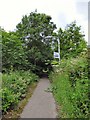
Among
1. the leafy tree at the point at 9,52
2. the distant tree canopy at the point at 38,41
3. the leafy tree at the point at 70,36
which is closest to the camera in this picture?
the leafy tree at the point at 9,52

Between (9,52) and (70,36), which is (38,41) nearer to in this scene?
(70,36)

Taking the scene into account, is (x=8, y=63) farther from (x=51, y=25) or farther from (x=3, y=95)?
(x=51, y=25)

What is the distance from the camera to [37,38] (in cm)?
2656

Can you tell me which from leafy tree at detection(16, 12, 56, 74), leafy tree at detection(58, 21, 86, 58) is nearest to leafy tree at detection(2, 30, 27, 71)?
leafy tree at detection(16, 12, 56, 74)

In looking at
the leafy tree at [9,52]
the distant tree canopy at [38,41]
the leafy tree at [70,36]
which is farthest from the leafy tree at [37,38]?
the leafy tree at [9,52]

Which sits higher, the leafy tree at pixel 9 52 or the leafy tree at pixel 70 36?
the leafy tree at pixel 70 36

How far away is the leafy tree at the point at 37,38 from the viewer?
26.3m

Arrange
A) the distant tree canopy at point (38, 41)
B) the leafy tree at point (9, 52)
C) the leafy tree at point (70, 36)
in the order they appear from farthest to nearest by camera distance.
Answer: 1. the leafy tree at point (70, 36)
2. the distant tree canopy at point (38, 41)
3. the leafy tree at point (9, 52)

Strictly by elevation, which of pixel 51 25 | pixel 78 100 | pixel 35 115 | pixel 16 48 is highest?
pixel 51 25

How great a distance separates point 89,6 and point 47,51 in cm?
1936

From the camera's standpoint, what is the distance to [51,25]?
28.3 metres

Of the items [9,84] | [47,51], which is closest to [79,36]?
[47,51]

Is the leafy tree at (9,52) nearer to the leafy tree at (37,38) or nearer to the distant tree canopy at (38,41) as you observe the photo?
the distant tree canopy at (38,41)

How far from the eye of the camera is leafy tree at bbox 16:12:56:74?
1037 inches
